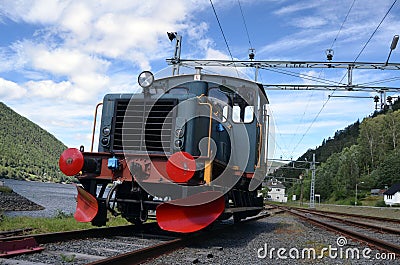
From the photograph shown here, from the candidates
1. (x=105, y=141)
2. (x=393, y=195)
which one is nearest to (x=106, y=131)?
(x=105, y=141)

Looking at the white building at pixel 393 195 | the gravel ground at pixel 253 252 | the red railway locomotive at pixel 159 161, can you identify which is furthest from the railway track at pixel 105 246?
the white building at pixel 393 195

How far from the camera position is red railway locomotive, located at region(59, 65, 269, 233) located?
241 inches

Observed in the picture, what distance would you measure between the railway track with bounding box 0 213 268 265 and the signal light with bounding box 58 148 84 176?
3.23 feet

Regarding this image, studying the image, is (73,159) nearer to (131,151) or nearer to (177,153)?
(131,151)

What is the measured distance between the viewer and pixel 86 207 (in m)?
6.66

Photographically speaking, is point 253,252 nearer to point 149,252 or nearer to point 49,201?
point 149,252

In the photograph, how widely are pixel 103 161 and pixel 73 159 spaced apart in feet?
1.66

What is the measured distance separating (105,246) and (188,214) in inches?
50.7

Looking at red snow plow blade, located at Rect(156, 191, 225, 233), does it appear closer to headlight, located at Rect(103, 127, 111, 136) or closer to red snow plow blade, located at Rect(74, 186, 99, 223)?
red snow plow blade, located at Rect(74, 186, 99, 223)

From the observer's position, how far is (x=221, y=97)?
8.00 m

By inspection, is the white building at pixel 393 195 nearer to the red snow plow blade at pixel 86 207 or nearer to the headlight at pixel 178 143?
the headlight at pixel 178 143

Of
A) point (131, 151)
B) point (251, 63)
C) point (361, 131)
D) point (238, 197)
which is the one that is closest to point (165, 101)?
point (131, 151)

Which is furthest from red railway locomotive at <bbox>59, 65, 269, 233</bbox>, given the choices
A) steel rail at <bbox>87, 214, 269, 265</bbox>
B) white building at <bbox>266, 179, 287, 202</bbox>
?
white building at <bbox>266, 179, 287, 202</bbox>

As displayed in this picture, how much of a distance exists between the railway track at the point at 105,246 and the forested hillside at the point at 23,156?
441ft
